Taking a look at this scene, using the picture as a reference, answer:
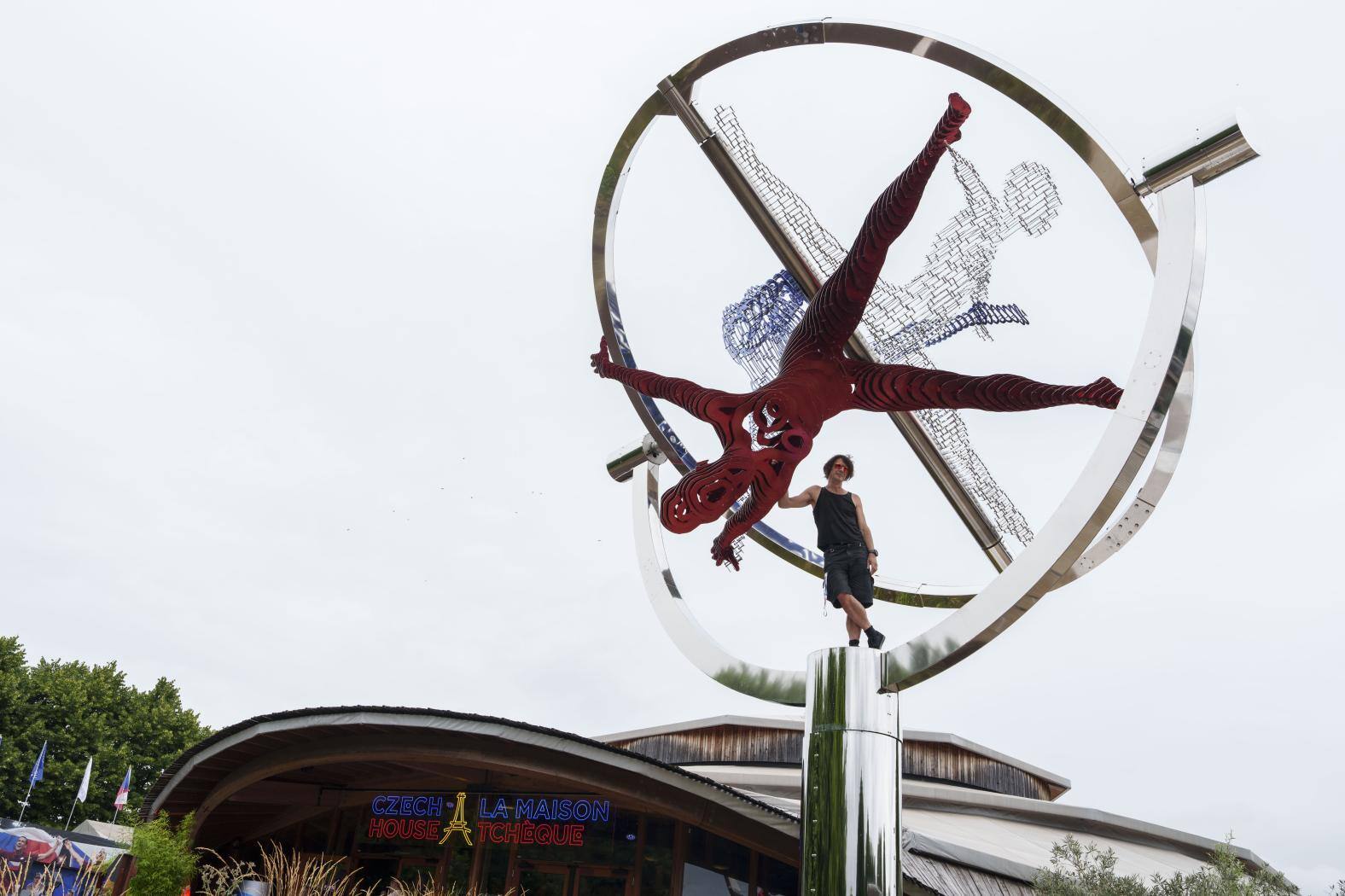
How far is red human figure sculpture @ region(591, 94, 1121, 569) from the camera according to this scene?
618 centimetres

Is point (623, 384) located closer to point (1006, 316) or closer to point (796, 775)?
point (1006, 316)

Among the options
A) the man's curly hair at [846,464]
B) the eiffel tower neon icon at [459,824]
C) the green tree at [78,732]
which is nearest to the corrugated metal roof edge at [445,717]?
the eiffel tower neon icon at [459,824]

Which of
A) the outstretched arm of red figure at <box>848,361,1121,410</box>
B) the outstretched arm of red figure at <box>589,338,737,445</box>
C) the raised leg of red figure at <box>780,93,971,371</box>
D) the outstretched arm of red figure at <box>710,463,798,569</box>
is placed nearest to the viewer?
the raised leg of red figure at <box>780,93,971,371</box>

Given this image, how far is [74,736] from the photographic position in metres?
39.3

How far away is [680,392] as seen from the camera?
25.2ft

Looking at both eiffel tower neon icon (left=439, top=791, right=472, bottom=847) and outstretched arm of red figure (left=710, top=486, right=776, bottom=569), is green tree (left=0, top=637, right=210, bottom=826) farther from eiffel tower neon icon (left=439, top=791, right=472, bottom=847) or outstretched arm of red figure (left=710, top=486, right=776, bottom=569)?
outstretched arm of red figure (left=710, top=486, right=776, bottom=569)

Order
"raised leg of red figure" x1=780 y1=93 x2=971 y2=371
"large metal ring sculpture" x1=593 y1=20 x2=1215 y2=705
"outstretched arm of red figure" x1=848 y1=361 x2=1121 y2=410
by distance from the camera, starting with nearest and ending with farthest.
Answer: "large metal ring sculpture" x1=593 y1=20 x2=1215 y2=705, "raised leg of red figure" x1=780 y1=93 x2=971 y2=371, "outstretched arm of red figure" x1=848 y1=361 x2=1121 y2=410

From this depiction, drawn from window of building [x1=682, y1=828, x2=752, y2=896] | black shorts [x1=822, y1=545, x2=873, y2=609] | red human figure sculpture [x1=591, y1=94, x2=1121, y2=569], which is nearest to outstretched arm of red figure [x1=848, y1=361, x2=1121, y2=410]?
red human figure sculpture [x1=591, y1=94, x2=1121, y2=569]

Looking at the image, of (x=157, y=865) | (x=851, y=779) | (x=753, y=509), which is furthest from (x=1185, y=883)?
(x=157, y=865)

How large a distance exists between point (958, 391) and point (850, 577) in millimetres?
1433

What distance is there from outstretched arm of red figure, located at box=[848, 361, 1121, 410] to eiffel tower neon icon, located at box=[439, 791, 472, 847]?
1203 cm

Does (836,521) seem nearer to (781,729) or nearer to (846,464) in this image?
(846,464)

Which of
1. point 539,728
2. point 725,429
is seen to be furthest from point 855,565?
point 539,728

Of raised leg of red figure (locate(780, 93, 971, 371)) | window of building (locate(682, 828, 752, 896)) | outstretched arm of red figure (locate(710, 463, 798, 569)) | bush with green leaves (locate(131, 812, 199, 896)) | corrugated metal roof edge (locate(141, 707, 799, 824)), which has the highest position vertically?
raised leg of red figure (locate(780, 93, 971, 371))
